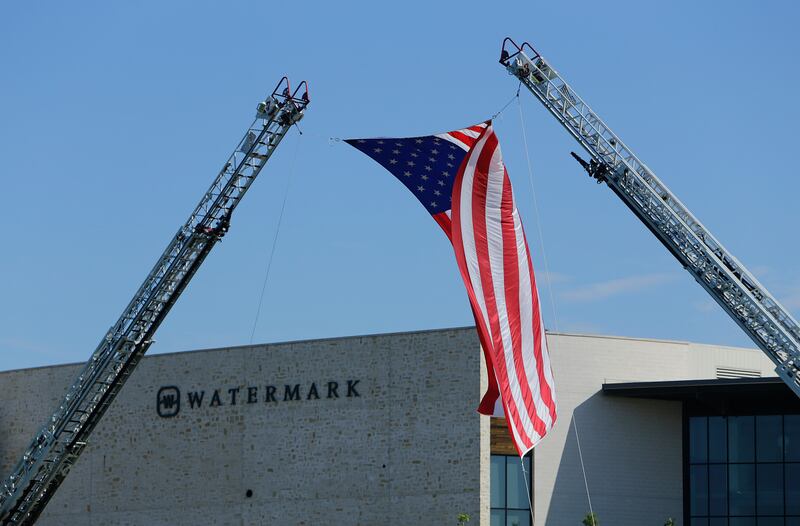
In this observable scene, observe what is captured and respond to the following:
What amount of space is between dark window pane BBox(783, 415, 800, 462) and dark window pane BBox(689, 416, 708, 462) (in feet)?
10.1

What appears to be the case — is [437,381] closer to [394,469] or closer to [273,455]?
[394,469]

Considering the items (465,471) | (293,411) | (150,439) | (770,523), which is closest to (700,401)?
(770,523)

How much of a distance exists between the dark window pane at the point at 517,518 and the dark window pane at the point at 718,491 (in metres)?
7.21

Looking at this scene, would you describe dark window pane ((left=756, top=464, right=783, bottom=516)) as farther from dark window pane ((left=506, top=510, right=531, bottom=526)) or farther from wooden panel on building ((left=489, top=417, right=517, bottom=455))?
wooden panel on building ((left=489, top=417, right=517, bottom=455))

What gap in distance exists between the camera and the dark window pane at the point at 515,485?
56344mm

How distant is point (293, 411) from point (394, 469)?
520 centimetres

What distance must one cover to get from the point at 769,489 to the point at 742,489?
1.05 metres

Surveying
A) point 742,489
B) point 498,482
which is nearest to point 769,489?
point 742,489

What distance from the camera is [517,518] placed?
56.2 m

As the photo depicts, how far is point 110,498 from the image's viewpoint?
6431cm

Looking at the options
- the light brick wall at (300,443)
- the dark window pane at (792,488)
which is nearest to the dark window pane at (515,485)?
the light brick wall at (300,443)

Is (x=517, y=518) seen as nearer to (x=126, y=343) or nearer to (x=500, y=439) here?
(x=500, y=439)

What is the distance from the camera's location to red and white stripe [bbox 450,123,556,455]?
32938 millimetres

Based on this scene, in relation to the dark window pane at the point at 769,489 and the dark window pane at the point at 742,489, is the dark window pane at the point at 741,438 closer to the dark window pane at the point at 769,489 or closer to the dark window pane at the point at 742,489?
the dark window pane at the point at 742,489
